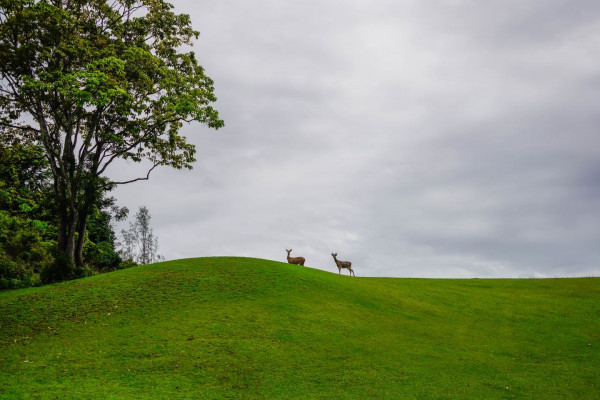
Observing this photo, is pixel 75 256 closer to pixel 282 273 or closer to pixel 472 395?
pixel 282 273

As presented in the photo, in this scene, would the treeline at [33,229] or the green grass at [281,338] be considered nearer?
the green grass at [281,338]

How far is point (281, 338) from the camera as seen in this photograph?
20031 mm

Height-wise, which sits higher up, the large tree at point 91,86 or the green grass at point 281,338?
the large tree at point 91,86

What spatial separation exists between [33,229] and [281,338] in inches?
1510

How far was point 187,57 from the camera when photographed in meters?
37.8

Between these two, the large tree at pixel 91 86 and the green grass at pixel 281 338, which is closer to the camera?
the green grass at pixel 281 338

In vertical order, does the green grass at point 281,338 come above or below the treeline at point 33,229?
below

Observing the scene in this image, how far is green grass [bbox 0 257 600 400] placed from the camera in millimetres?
15555

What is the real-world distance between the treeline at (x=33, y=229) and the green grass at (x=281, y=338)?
3.77 metres

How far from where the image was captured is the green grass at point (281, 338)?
51.0ft

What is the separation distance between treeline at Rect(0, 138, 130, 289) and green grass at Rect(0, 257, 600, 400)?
12.4 feet

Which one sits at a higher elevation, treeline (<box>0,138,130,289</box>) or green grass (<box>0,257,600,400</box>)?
treeline (<box>0,138,130,289</box>)

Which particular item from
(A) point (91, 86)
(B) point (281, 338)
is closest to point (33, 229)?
(A) point (91, 86)

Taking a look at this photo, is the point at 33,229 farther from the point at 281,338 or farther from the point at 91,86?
the point at 281,338
